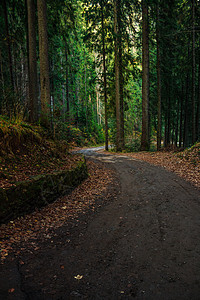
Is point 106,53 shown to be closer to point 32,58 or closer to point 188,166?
point 32,58

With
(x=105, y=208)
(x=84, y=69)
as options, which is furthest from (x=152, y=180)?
(x=84, y=69)

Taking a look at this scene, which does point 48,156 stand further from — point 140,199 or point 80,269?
point 80,269

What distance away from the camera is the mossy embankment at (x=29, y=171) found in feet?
14.4

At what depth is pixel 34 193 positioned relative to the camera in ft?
16.1

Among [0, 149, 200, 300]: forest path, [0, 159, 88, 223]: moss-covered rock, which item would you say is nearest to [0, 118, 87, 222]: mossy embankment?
[0, 159, 88, 223]: moss-covered rock

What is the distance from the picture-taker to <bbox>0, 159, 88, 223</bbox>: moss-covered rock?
165 inches

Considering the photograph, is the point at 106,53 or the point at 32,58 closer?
the point at 32,58

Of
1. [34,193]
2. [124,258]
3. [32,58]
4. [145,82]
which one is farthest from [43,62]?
[145,82]

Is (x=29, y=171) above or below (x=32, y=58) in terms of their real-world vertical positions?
below

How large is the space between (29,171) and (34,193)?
821 millimetres

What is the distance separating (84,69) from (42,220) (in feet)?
103

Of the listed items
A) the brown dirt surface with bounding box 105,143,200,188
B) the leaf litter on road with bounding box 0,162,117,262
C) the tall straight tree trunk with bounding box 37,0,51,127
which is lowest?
the leaf litter on road with bounding box 0,162,117,262

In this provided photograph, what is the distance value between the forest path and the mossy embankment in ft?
4.19

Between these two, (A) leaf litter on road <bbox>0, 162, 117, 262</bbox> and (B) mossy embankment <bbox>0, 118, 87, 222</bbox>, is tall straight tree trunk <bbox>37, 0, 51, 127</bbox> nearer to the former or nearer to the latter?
(B) mossy embankment <bbox>0, 118, 87, 222</bbox>
